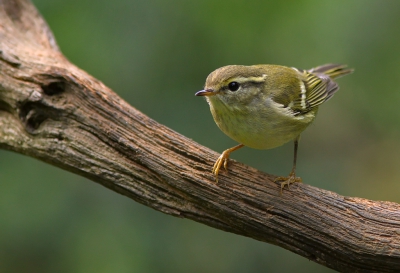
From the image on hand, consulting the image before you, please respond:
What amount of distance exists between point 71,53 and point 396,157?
3.97 m

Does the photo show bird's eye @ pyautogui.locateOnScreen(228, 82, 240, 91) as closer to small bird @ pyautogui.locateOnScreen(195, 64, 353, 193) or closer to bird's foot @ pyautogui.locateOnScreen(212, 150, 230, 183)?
small bird @ pyautogui.locateOnScreen(195, 64, 353, 193)

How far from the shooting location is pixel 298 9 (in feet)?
14.4

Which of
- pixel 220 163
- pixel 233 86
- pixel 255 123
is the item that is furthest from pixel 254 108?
pixel 220 163

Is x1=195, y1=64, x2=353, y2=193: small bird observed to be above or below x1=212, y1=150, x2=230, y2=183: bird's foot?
above

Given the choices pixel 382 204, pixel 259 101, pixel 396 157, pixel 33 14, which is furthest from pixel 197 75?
pixel 396 157

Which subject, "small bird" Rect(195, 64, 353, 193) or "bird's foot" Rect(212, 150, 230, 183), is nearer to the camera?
"bird's foot" Rect(212, 150, 230, 183)

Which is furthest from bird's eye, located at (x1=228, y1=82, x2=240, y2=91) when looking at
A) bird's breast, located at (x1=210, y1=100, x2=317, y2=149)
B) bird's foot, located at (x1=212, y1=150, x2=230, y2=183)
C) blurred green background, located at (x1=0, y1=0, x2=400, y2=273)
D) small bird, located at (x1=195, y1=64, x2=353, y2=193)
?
blurred green background, located at (x1=0, y1=0, x2=400, y2=273)

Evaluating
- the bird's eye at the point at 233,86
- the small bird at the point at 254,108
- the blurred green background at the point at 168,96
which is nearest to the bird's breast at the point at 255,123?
the small bird at the point at 254,108

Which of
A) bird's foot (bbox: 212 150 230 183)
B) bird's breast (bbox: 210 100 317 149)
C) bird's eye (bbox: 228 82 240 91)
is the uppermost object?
bird's eye (bbox: 228 82 240 91)

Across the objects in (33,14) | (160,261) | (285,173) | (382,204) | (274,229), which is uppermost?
(33,14)

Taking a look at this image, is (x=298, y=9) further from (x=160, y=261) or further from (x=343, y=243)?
(x=160, y=261)

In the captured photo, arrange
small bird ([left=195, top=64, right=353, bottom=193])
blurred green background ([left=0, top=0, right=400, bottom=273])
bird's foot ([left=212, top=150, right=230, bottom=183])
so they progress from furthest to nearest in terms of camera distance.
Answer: blurred green background ([left=0, top=0, right=400, bottom=273]) → small bird ([left=195, top=64, right=353, bottom=193]) → bird's foot ([left=212, top=150, right=230, bottom=183])

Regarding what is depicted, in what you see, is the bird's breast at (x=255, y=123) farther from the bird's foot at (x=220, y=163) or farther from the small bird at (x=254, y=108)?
the bird's foot at (x=220, y=163)

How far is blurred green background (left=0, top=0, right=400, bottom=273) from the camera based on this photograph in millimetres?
4195
